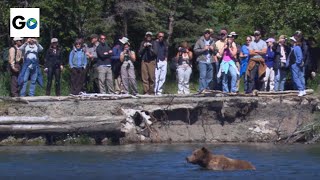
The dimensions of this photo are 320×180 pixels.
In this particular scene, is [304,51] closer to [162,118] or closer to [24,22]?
[162,118]

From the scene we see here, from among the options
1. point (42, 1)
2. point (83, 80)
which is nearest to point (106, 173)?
point (83, 80)

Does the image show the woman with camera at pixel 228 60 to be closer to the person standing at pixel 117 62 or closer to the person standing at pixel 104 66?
the person standing at pixel 117 62

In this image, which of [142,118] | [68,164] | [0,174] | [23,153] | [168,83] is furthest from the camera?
[168,83]

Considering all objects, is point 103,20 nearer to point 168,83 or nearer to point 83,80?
point 168,83

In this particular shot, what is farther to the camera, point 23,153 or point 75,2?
point 75,2

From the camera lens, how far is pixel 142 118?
28.6 meters

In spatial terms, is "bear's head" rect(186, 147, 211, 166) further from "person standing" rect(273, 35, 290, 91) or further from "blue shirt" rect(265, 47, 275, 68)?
"blue shirt" rect(265, 47, 275, 68)

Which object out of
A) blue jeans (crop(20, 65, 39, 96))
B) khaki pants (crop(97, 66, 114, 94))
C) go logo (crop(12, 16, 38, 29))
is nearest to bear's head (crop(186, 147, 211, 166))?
khaki pants (crop(97, 66, 114, 94))

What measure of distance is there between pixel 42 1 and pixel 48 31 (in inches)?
117

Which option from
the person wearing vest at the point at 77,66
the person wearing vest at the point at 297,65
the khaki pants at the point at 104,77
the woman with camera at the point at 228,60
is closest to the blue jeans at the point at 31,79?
the person wearing vest at the point at 77,66

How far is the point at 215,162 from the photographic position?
2200 cm

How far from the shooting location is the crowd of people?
29.8 metres

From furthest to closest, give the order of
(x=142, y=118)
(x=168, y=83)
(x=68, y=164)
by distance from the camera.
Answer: (x=168, y=83) → (x=142, y=118) → (x=68, y=164)

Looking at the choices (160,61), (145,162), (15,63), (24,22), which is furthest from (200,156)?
(24,22)
